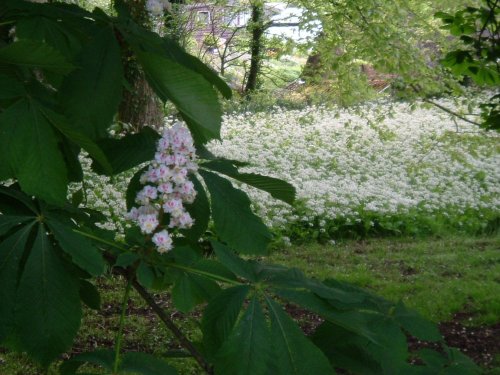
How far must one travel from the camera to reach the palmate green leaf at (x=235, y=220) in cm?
117

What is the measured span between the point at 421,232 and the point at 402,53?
2.44 m

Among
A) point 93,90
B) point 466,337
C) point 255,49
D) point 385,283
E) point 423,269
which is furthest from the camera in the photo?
point 255,49

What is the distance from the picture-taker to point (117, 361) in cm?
103

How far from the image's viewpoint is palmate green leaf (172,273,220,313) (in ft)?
3.67

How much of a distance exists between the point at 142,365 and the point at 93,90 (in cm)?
47

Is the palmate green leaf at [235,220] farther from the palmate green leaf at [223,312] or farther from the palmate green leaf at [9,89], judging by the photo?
the palmate green leaf at [9,89]

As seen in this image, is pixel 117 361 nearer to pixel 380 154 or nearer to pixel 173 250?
pixel 173 250

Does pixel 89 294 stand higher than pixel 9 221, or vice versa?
pixel 9 221

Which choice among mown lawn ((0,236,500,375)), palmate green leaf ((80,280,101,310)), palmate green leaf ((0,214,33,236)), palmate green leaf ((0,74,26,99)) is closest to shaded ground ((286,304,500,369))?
mown lawn ((0,236,500,375))

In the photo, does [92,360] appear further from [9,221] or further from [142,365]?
[9,221]

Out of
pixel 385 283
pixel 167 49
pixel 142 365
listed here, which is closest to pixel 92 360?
pixel 142 365

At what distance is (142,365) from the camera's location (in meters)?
1.03

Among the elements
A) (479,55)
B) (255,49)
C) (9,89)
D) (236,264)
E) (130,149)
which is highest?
(255,49)

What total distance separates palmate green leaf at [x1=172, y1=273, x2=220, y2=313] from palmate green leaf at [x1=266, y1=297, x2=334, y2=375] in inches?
9.4
